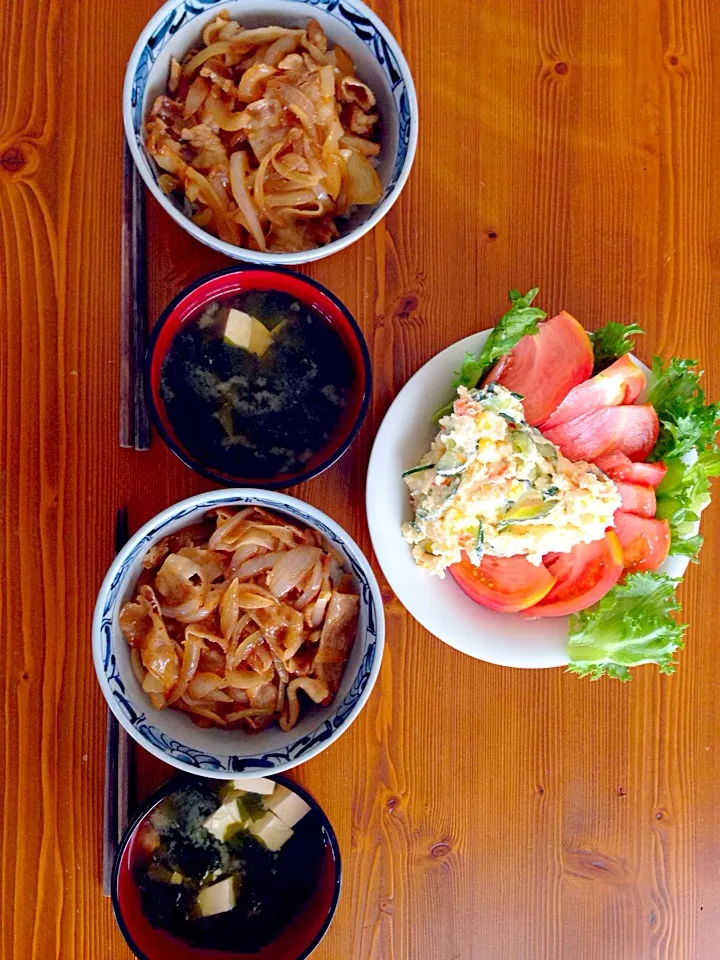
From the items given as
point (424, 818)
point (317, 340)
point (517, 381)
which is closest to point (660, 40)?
point (517, 381)

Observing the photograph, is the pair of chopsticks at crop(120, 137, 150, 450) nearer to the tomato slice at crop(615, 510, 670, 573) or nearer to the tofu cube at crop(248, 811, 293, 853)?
the tofu cube at crop(248, 811, 293, 853)

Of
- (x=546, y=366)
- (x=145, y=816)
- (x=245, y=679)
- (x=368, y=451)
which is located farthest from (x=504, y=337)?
(x=145, y=816)

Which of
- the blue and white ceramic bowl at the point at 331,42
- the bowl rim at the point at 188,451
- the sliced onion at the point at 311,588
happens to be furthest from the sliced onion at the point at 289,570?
the blue and white ceramic bowl at the point at 331,42

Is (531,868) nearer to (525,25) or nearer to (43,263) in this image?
(43,263)

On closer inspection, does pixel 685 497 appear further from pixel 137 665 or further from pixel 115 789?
pixel 115 789

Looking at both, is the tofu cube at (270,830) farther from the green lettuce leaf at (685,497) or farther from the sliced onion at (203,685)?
the green lettuce leaf at (685,497)
